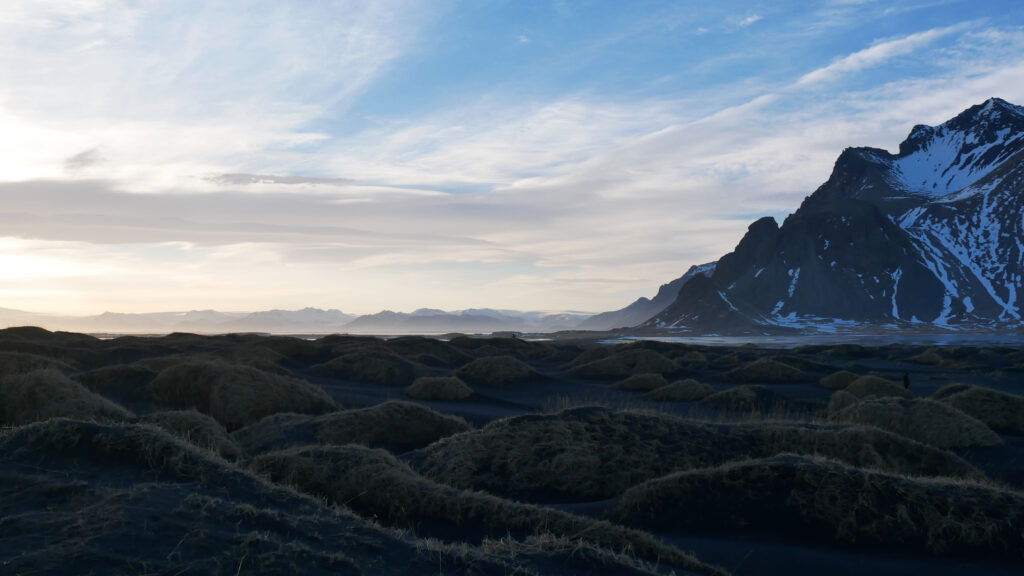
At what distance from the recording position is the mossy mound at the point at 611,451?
15195mm

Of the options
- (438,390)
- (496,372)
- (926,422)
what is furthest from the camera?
(496,372)

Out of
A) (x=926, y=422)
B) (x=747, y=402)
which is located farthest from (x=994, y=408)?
(x=747, y=402)

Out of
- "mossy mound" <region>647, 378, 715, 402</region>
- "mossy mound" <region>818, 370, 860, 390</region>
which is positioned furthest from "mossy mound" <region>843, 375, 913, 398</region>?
"mossy mound" <region>647, 378, 715, 402</region>

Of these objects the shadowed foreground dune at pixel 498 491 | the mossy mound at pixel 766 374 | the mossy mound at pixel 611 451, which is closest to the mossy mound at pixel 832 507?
the shadowed foreground dune at pixel 498 491

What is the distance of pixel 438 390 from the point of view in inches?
1344

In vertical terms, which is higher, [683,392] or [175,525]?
[175,525]

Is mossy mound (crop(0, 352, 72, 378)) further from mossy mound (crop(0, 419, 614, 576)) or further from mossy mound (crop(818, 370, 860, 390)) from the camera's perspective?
mossy mound (crop(818, 370, 860, 390))

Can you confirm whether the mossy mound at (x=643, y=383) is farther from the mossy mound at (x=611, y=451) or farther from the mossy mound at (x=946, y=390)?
the mossy mound at (x=611, y=451)

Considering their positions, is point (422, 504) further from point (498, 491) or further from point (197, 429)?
point (197, 429)

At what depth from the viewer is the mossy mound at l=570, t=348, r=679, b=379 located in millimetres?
48344

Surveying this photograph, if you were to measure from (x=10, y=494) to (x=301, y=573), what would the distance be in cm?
450

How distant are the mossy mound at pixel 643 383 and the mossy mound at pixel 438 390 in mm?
11304

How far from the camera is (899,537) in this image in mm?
10211

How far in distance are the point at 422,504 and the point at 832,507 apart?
6.87m
